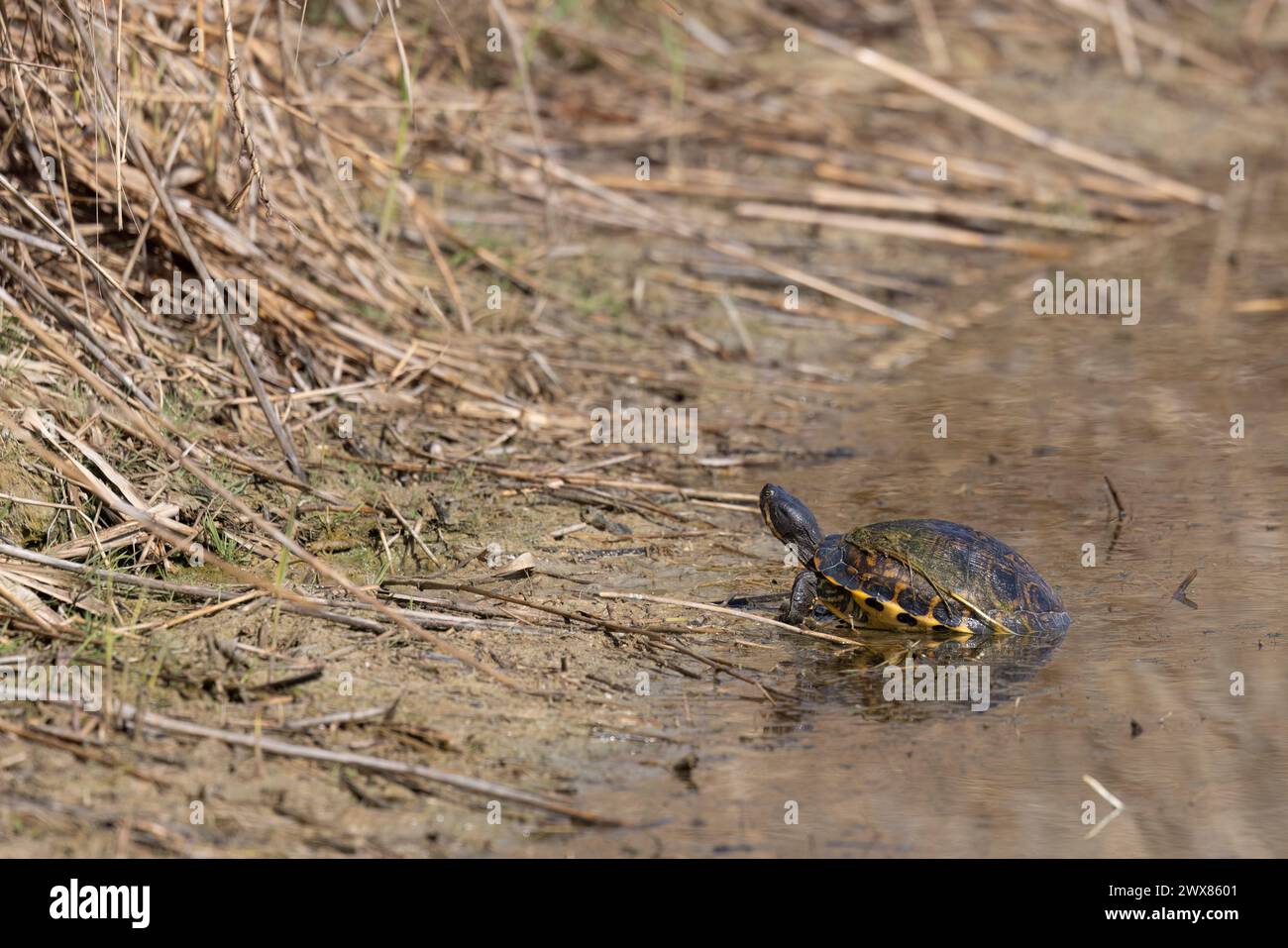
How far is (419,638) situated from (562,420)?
2.18 m

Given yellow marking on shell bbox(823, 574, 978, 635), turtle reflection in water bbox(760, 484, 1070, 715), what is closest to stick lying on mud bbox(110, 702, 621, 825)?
turtle reflection in water bbox(760, 484, 1070, 715)

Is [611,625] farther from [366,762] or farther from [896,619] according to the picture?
[366,762]

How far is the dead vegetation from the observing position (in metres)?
3.94

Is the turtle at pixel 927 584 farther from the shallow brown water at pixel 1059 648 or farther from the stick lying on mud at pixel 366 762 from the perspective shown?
the stick lying on mud at pixel 366 762

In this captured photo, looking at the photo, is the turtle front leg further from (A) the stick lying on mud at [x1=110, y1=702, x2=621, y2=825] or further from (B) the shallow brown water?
(A) the stick lying on mud at [x1=110, y1=702, x2=621, y2=825]

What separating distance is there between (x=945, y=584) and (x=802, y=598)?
17.6 inches

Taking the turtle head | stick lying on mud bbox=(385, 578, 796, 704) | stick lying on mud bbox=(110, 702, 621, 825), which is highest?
the turtle head

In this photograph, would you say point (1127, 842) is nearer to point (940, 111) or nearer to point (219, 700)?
point (219, 700)

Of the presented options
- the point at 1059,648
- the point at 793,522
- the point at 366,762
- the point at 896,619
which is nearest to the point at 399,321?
the point at 793,522

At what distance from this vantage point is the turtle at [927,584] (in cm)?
468

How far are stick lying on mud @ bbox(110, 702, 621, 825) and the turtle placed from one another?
146cm

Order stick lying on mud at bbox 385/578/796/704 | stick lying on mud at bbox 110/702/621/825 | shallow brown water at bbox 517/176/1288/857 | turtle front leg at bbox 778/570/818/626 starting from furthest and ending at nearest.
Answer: turtle front leg at bbox 778/570/818/626
stick lying on mud at bbox 385/578/796/704
shallow brown water at bbox 517/176/1288/857
stick lying on mud at bbox 110/702/621/825

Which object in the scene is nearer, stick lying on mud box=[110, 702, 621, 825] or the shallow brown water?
stick lying on mud box=[110, 702, 621, 825]

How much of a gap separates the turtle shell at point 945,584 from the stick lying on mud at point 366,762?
1567 millimetres
